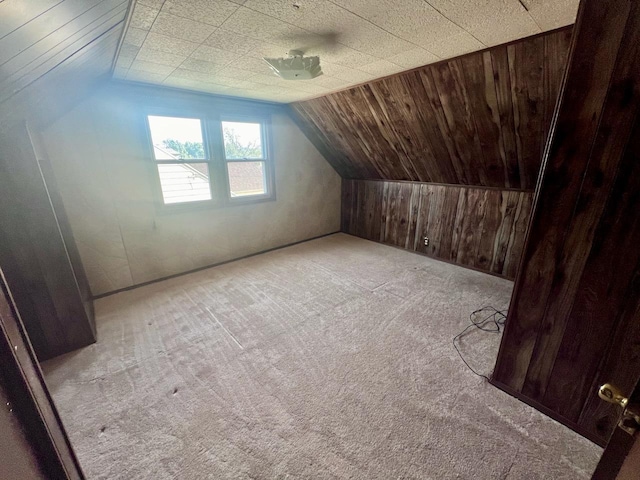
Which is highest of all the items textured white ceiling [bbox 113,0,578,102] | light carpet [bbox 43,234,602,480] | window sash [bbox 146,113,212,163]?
textured white ceiling [bbox 113,0,578,102]

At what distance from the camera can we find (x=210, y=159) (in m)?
3.42

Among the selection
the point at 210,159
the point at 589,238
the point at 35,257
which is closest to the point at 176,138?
the point at 210,159

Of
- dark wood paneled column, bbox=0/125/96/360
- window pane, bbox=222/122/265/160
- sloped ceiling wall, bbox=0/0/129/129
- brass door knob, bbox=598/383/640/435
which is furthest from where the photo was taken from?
window pane, bbox=222/122/265/160

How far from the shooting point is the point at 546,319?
1.51 meters

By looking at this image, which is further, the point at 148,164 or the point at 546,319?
the point at 148,164

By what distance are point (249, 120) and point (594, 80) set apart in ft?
11.2

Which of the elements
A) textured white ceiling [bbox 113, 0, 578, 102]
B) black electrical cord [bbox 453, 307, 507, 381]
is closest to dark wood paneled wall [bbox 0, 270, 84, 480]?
textured white ceiling [bbox 113, 0, 578, 102]

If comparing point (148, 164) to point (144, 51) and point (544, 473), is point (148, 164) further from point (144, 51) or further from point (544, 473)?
point (544, 473)

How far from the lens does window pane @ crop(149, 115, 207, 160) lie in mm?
3041

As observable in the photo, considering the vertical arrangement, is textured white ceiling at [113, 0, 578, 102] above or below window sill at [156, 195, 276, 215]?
above

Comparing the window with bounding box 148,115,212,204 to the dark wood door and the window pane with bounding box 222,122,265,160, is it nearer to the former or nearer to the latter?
the window pane with bounding box 222,122,265,160

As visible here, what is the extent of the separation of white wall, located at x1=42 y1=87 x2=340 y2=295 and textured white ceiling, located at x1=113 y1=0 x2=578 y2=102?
55 cm

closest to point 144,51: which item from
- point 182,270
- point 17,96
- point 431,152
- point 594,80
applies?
point 17,96

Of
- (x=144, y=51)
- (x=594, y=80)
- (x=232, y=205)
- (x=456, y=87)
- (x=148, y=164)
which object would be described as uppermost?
(x=144, y=51)
